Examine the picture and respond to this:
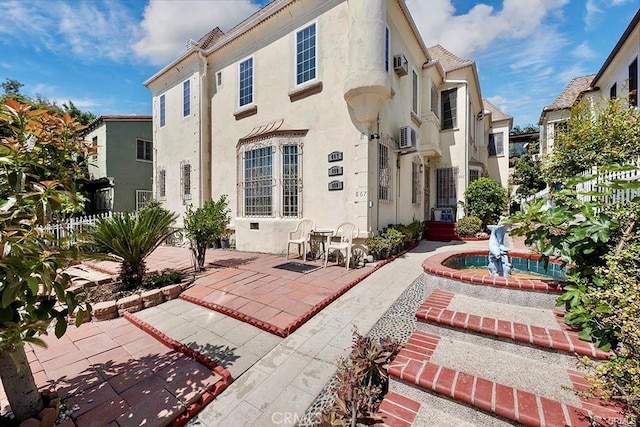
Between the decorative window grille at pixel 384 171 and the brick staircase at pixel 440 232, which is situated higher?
the decorative window grille at pixel 384 171

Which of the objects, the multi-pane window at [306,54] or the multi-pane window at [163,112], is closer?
the multi-pane window at [306,54]

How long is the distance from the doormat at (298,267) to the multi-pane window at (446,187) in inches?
409

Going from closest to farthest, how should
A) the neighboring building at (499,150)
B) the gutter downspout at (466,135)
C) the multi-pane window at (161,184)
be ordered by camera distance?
1. the gutter downspout at (466,135)
2. the multi-pane window at (161,184)
3. the neighboring building at (499,150)

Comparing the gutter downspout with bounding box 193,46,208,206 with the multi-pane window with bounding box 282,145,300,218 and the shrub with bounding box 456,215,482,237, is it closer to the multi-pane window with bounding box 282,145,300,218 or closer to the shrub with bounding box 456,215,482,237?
the multi-pane window with bounding box 282,145,300,218

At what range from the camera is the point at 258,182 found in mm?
9398

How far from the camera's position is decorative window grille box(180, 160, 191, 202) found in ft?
42.2

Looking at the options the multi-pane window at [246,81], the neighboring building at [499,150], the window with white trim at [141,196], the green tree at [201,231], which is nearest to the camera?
the green tree at [201,231]

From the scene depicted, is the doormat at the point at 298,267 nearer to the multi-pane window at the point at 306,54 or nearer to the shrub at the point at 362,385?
the shrub at the point at 362,385

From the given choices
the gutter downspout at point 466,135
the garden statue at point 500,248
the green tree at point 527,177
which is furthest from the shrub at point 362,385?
the green tree at point 527,177

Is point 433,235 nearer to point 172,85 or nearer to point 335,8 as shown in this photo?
point 335,8

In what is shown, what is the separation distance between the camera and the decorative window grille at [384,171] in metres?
8.27

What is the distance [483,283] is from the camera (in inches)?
143

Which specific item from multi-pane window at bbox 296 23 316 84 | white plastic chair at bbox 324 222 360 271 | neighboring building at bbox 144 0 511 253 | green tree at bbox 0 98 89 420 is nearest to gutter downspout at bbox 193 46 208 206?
neighboring building at bbox 144 0 511 253

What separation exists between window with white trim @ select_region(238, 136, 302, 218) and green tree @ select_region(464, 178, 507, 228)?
362 inches
